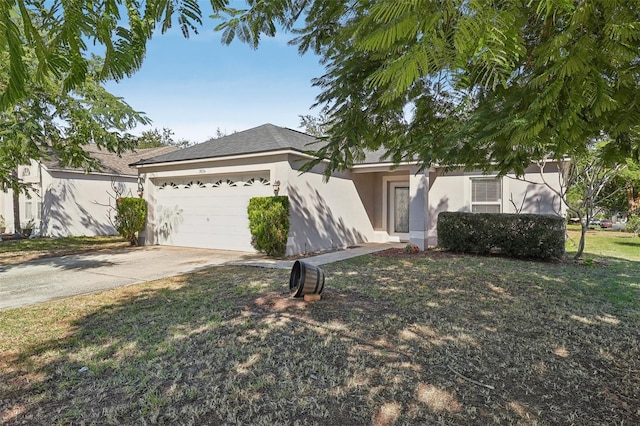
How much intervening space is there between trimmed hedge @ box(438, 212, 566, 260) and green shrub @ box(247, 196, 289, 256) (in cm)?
487

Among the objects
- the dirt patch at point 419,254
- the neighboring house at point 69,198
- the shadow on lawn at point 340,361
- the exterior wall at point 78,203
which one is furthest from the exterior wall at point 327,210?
the exterior wall at point 78,203

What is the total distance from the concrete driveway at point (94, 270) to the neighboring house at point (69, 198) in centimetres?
799

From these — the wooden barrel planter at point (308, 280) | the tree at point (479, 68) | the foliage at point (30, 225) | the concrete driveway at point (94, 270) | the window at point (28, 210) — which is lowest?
the concrete driveway at point (94, 270)

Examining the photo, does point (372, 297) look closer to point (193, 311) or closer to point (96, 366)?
point (193, 311)

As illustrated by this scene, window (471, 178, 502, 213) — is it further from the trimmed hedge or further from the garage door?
the garage door

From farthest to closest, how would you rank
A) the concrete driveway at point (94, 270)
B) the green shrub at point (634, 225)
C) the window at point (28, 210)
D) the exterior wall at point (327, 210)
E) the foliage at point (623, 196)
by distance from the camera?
1. the foliage at point (623, 196)
2. the green shrub at point (634, 225)
3. the window at point (28, 210)
4. the exterior wall at point (327, 210)
5. the concrete driveway at point (94, 270)

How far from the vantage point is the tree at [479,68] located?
1.28 meters

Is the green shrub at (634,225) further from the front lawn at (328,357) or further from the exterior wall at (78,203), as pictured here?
the exterior wall at (78,203)

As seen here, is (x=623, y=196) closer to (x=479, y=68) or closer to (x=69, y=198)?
(x=479, y=68)

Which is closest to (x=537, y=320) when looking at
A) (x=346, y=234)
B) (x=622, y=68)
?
(x=622, y=68)

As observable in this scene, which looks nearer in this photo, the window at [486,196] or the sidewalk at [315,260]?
the sidewalk at [315,260]

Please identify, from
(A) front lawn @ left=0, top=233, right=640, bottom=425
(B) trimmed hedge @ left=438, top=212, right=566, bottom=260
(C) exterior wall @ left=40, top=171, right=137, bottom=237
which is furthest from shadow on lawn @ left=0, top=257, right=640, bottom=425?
(C) exterior wall @ left=40, top=171, right=137, bottom=237

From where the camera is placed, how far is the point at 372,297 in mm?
6020

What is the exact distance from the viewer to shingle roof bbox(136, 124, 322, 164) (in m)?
11.1
